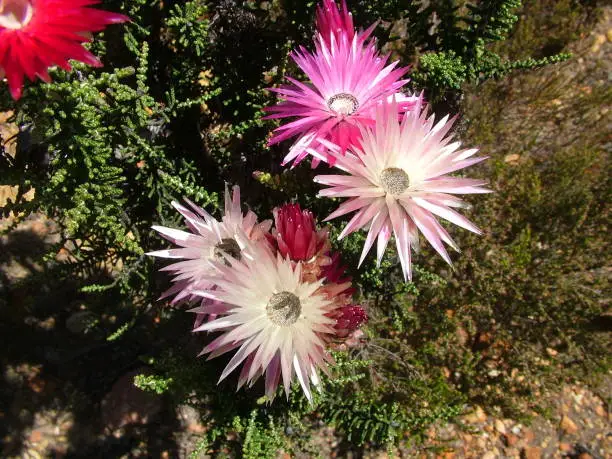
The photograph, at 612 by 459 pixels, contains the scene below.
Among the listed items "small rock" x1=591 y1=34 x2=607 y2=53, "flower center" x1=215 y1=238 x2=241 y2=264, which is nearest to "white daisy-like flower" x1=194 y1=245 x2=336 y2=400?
"flower center" x1=215 y1=238 x2=241 y2=264

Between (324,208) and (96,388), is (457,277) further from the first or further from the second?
(96,388)

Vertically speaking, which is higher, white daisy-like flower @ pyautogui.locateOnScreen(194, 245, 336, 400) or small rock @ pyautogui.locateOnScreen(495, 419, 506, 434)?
small rock @ pyautogui.locateOnScreen(495, 419, 506, 434)

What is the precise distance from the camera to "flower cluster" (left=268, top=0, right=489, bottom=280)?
71 cm

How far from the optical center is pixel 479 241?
1.72m

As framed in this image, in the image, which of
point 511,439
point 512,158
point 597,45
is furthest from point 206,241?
point 597,45

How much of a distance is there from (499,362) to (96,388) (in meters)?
1.43

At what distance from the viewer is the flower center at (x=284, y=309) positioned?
2.45 feet

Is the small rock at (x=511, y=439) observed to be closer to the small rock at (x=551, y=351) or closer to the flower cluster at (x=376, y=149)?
the small rock at (x=551, y=351)

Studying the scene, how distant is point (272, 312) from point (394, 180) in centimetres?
28

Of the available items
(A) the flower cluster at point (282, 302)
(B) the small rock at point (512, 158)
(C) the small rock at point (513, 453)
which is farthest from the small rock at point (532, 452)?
(A) the flower cluster at point (282, 302)

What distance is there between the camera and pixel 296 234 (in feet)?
2.41

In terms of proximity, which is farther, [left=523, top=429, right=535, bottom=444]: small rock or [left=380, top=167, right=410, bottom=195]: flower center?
[left=523, top=429, right=535, bottom=444]: small rock

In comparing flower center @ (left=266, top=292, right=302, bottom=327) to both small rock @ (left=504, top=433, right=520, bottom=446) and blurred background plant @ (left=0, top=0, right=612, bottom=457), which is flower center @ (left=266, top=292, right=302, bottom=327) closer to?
blurred background plant @ (left=0, top=0, right=612, bottom=457)

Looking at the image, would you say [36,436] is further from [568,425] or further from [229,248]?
[568,425]
